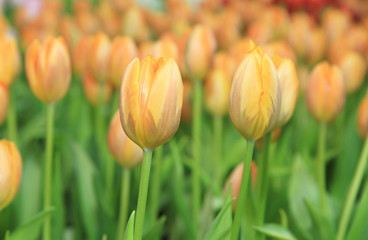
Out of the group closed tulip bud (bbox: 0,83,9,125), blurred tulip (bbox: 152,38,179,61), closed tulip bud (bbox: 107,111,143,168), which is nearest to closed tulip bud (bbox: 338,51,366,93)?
blurred tulip (bbox: 152,38,179,61)

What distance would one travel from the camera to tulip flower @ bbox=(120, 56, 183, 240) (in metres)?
0.48

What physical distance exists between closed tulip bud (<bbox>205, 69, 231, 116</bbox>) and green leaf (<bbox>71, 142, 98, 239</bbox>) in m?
0.23

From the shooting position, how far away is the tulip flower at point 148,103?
1.57 ft

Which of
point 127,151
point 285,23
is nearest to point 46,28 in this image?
point 285,23

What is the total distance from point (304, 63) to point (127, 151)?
0.73 metres

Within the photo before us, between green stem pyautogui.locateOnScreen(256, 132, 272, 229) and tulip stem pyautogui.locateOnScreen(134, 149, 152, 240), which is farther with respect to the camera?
green stem pyautogui.locateOnScreen(256, 132, 272, 229)

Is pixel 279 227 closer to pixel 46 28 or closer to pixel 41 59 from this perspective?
pixel 41 59

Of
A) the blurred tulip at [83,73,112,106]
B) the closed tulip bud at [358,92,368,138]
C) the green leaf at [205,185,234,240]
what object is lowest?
the green leaf at [205,185,234,240]

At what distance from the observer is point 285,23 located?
1599 mm

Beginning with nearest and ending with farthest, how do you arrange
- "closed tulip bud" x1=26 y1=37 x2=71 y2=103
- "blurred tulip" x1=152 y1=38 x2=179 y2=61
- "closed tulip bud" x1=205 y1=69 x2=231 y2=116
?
"closed tulip bud" x1=26 y1=37 x2=71 y2=103, "blurred tulip" x1=152 y1=38 x2=179 y2=61, "closed tulip bud" x1=205 y1=69 x2=231 y2=116

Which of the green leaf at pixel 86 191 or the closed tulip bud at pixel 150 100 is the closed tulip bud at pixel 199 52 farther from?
the closed tulip bud at pixel 150 100

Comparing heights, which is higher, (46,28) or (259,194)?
(46,28)

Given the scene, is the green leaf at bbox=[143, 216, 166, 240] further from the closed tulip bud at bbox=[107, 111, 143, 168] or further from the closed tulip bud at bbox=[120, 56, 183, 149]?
the closed tulip bud at bbox=[120, 56, 183, 149]

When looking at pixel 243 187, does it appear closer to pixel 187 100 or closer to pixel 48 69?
pixel 48 69
